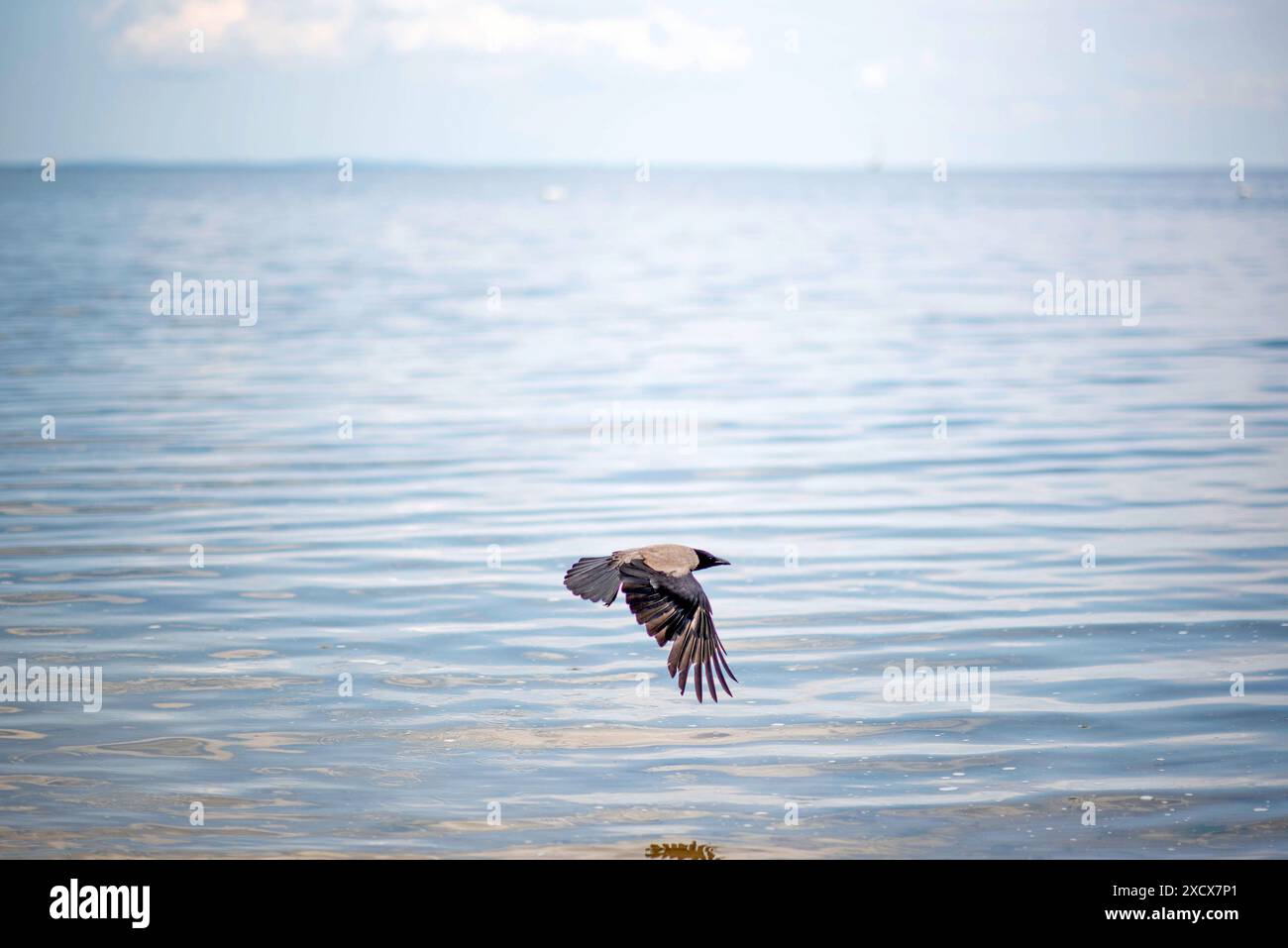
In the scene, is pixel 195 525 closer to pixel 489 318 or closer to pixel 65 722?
pixel 65 722

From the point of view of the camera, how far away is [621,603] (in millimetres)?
13273

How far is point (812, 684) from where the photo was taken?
1088 cm

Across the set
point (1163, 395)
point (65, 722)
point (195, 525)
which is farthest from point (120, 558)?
point (1163, 395)

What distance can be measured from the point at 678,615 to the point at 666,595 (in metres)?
0.16
